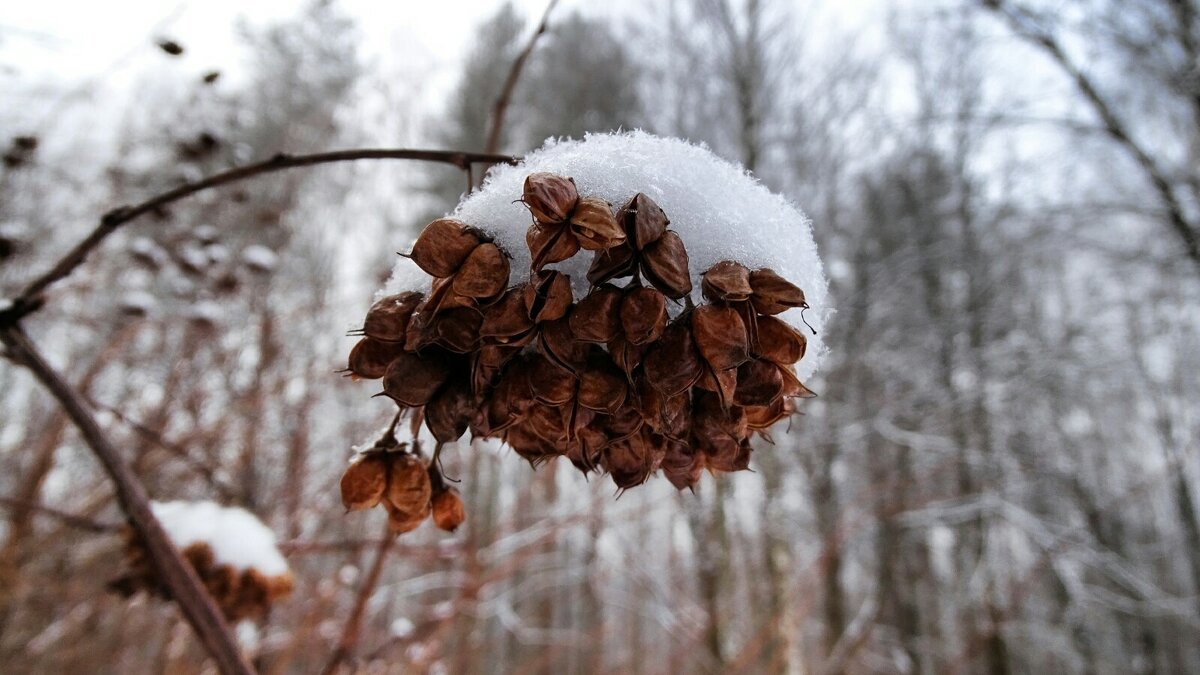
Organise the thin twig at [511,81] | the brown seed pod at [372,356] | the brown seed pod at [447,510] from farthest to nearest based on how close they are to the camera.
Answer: the thin twig at [511,81], the brown seed pod at [447,510], the brown seed pod at [372,356]

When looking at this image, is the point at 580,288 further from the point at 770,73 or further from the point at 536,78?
the point at 536,78

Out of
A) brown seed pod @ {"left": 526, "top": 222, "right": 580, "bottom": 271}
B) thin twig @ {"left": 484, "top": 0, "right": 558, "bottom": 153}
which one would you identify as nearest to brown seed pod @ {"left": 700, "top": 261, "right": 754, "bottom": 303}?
brown seed pod @ {"left": 526, "top": 222, "right": 580, "bottom": 271}

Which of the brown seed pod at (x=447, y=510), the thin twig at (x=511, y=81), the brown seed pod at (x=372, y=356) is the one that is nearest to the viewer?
the brown seed pod at (x=372, y=356)

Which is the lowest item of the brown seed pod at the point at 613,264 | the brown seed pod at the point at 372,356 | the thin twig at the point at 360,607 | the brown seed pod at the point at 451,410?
the thin twig at the point at 360,607

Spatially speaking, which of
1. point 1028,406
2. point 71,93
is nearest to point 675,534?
point 1028,406

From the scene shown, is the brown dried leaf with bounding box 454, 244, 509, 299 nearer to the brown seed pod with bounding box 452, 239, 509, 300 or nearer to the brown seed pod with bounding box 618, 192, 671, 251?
the brown seed pod with bounding box 452, 239, 509, 300

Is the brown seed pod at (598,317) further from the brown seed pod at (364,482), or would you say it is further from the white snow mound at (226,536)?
the white snow mound at (226,536)

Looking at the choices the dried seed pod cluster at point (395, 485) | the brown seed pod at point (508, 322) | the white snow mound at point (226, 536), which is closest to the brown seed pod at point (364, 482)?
the dried seed pod cluster at point (395, 485)
